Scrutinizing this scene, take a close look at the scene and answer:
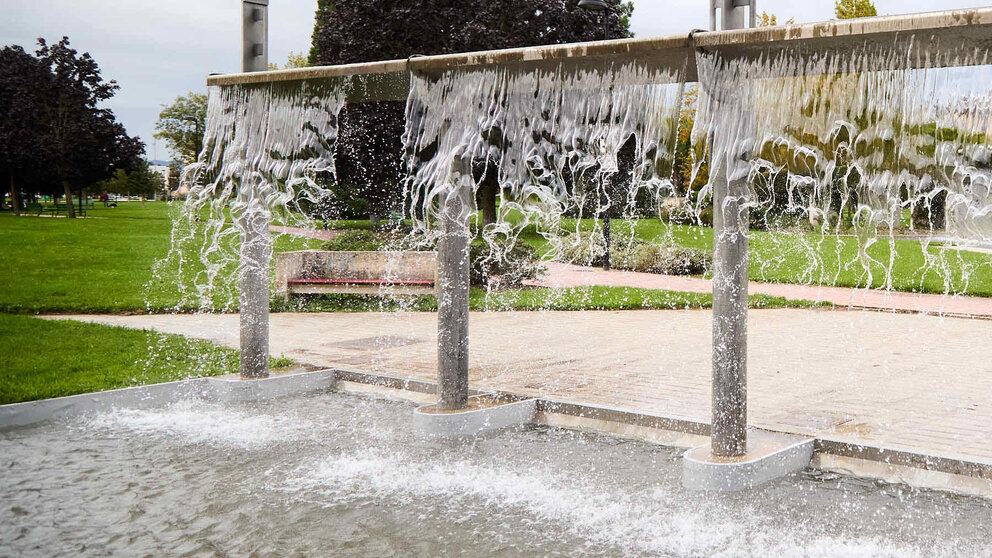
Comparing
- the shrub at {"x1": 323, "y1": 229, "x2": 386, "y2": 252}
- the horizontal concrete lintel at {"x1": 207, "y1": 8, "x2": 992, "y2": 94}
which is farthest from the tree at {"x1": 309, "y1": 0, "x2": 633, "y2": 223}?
the horizontal concrete lintel at {"x1": 207, "y1": 8, "x2": 992, "y2": 94}

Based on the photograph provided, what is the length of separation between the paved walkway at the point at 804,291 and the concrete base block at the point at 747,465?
7298 millimetres

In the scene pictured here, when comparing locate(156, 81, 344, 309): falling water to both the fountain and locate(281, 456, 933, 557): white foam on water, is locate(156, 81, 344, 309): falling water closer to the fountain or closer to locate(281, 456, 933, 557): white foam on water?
the fountain

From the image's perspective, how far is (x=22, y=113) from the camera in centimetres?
3497

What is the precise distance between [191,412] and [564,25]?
21579 mm

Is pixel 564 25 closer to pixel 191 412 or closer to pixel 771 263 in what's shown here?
pixel 771 263

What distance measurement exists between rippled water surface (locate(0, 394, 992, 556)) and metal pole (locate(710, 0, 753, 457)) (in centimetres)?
40

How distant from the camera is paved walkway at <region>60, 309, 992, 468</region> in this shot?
6.41m

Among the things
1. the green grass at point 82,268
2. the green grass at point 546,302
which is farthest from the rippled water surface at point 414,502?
the green grass at point 82,268

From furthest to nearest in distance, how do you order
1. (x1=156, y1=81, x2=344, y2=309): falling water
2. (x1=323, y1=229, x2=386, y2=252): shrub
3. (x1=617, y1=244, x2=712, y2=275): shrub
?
(x1=617, y1=244, x2=712, y2=275): shrub < (x1=323, y1=229, x2=386, y2=252): shrub < (x1=156, y1=81, x2=344, y2=309): falling water

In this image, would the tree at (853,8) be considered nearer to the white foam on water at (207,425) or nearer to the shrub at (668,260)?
the shrub at (668,260)

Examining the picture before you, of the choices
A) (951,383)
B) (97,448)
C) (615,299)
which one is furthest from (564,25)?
(97,448)

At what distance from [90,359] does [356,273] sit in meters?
5.66

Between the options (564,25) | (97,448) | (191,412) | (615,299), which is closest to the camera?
(97,448)

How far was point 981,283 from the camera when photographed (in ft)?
56.9
